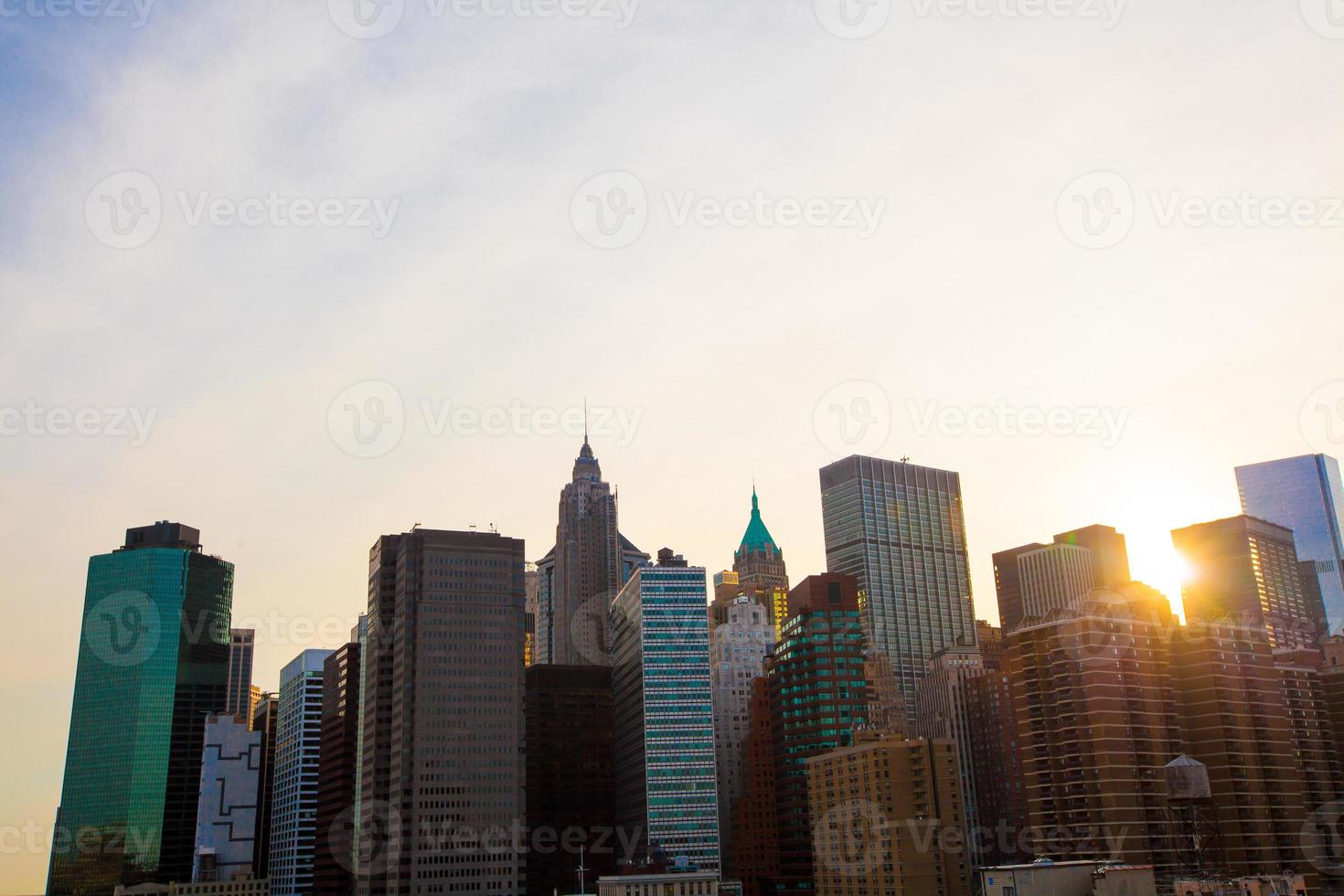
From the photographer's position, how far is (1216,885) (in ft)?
559

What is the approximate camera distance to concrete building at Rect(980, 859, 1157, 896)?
152m

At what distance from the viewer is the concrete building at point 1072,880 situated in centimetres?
15150

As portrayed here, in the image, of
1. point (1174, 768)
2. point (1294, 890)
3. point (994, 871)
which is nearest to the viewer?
point (994, 871)

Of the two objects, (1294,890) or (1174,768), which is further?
(1174,768)

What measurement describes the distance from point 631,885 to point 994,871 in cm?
6280

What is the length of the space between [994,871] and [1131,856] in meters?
50.2

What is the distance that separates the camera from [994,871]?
528 ft

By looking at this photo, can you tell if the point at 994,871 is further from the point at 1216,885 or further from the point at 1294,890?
the point at 1294,890

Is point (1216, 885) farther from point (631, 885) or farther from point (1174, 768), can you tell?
point (631, 885)

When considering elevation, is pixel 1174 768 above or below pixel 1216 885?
above

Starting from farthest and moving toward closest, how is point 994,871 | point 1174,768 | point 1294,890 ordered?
1. point 1174,768
2. point 1294,890
3. point 994,871

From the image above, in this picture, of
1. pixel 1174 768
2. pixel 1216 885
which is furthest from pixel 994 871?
pixel 1174 768

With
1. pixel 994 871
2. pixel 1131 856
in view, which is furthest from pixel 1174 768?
pixel 994 871

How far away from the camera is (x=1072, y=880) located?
155 m
